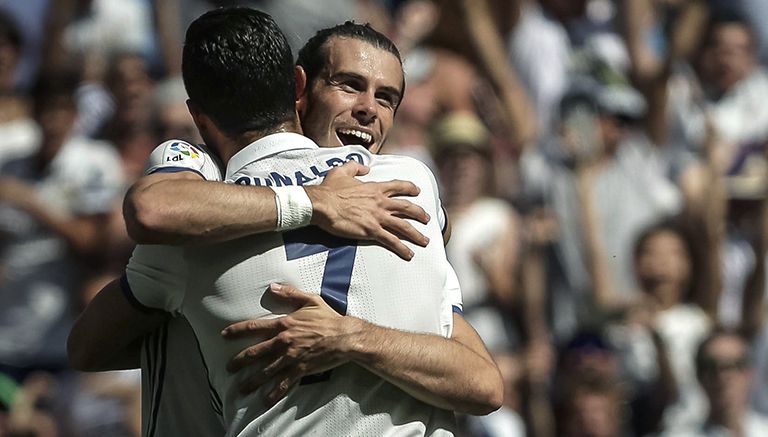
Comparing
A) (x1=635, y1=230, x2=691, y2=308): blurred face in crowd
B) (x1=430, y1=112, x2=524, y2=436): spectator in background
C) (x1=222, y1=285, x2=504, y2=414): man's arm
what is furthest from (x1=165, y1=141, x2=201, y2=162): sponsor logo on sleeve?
(x1=635, y1=230, x2=691, y2=308): blurred face in crowd

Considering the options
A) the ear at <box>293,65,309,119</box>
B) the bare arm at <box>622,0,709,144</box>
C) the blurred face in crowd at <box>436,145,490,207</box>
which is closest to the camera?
the ear at <box>293,65,309,119</box>

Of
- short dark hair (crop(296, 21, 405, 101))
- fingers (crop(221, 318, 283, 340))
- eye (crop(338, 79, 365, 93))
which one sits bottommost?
fingers (crop(221, 318, 283, 340))

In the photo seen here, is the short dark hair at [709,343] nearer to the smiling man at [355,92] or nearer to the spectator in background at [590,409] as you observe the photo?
the spectator in background at [590,409]

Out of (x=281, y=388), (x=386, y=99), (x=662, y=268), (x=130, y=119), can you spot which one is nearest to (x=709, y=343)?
(x=662, y=268)

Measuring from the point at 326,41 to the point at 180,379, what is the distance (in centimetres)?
116

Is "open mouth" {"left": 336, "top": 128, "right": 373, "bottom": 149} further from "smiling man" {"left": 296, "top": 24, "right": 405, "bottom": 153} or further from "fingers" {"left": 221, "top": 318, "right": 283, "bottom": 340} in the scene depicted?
"fingers" {"left": 221, "top": 318, "right": 283, "bottom": 340}

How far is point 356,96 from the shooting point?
400 centimetres

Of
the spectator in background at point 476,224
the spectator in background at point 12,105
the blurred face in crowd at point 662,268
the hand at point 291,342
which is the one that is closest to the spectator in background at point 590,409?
the spectator in background at point 476,224

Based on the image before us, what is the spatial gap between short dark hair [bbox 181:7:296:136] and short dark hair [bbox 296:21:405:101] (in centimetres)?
56

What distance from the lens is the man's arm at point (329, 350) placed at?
332cm

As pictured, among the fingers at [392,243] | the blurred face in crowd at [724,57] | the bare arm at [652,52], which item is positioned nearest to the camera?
the fingers at [392,243]

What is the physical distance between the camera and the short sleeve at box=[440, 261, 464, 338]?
3.57 m

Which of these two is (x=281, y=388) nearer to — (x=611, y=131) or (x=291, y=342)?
(x=291, y=342)

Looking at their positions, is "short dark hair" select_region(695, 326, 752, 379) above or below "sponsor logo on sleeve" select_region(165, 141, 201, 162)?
below
